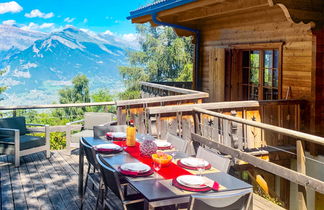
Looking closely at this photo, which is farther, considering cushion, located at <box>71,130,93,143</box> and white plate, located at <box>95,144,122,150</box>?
cushion, located at <box>71,130,93,143</box>

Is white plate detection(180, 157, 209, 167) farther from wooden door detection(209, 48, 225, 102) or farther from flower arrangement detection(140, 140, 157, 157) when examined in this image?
wooden door detection(209, 48, 225, 102)

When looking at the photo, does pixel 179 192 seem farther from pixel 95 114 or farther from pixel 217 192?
pixel 95 114

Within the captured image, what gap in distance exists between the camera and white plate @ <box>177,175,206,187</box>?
2955mm

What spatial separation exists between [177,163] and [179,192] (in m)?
0.73

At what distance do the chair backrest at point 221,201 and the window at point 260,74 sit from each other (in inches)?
190

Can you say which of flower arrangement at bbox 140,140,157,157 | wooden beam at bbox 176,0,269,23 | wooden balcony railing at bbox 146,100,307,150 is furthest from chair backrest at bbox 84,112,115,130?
flower arrangement at bbox 140,140,157,157

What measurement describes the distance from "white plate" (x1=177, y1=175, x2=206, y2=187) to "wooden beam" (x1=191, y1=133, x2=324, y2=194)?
1218 mm

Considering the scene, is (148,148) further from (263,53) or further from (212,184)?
(263,53)

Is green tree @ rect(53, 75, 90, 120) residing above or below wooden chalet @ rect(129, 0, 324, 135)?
below

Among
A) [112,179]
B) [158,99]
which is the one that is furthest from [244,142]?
[112,179]

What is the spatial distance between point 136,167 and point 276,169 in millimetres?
1661

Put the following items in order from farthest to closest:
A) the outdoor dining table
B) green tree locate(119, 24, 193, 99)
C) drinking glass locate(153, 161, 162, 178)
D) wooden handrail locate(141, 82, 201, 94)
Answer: green tree locate(119, 24, 193, 99), wooden handrail locate(141, 82, 201, 94), drinking glass locate(153, 161, 162, 178), the outdoor dining table

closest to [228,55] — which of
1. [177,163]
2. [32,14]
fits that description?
[177,163]

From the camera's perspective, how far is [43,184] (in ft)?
17.8
